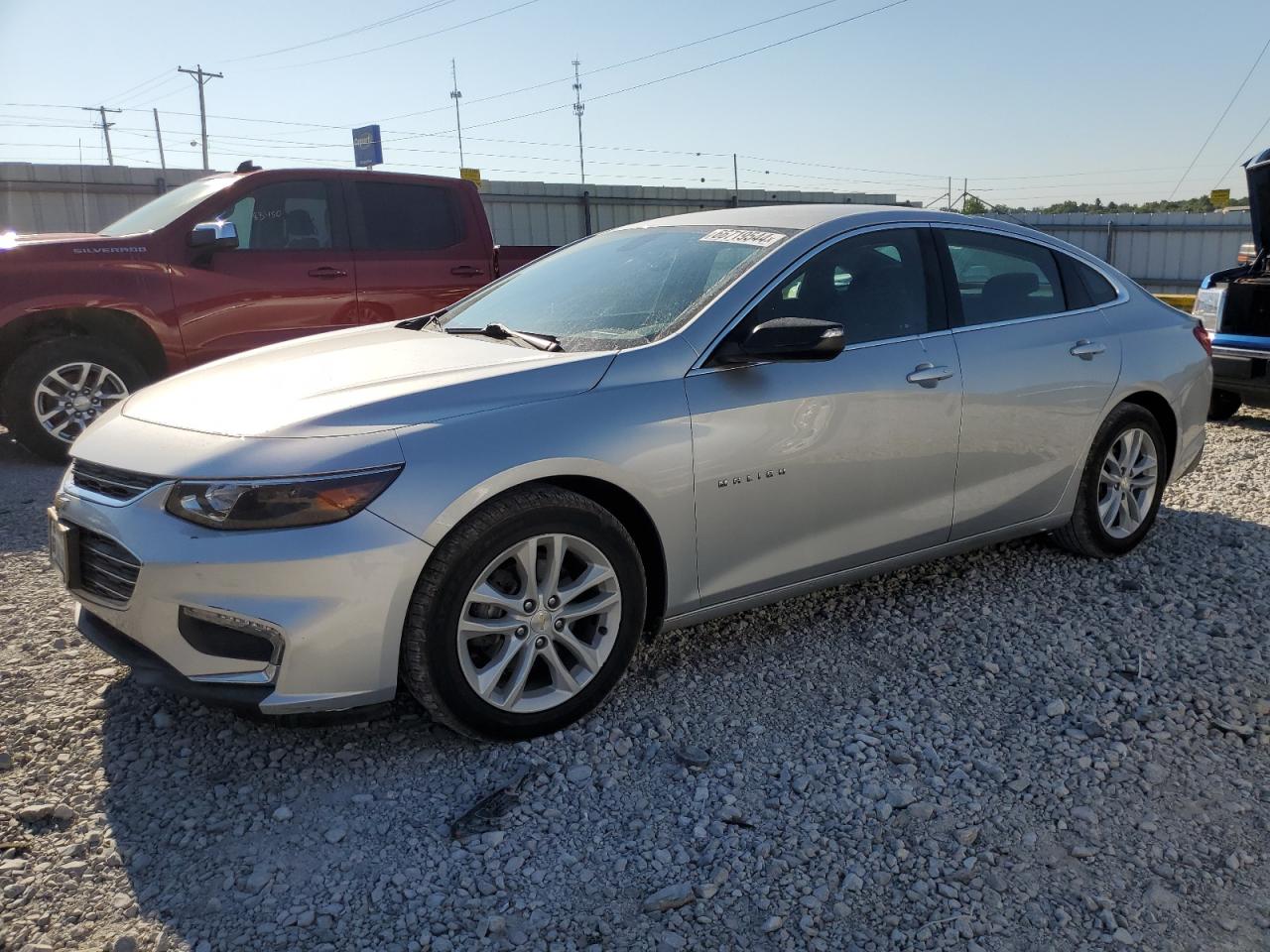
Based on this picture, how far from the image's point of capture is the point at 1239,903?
248 cm

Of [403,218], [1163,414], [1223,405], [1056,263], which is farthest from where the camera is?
[1223,405]

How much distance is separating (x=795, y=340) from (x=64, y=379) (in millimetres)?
5531

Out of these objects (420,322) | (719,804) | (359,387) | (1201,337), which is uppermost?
(420,322)

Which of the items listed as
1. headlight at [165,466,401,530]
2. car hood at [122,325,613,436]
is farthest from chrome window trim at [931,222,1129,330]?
headlight at [165,466,401,530]

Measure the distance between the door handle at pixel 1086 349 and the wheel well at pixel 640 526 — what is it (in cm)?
217

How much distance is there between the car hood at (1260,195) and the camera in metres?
7.54

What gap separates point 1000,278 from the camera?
14.3 feet

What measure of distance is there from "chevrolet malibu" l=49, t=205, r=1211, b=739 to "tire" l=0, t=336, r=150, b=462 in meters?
3.42

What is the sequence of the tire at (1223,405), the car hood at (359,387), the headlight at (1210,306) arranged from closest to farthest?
the car hood at (359,387) < the headlight at (1210,306) < the tire at (1223,405)

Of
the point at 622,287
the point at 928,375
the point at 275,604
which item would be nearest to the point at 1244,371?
the point at 928,375

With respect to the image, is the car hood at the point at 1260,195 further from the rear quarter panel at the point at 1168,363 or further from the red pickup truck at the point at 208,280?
the red pickup truck at the point at 208,280

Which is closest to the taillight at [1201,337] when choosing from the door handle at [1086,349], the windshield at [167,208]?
the door handle at [1086,349]

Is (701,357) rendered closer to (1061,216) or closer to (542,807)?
(542,807)

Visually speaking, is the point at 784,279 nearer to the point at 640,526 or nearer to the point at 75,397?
the point at 640,526
